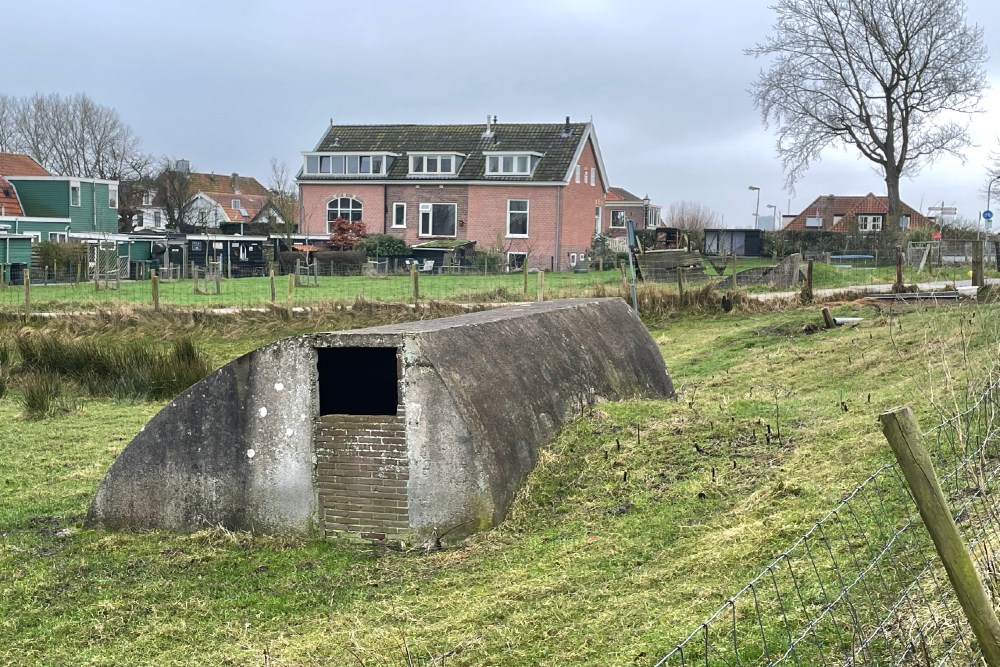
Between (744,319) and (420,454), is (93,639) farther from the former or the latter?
(744,319)

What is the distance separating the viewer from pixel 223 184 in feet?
284

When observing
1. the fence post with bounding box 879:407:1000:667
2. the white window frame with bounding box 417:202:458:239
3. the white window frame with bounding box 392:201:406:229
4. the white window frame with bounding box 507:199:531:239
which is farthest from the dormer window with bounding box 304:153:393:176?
the fence post with bounding box 879:407:1000:667

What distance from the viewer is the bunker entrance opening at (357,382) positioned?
401 inches

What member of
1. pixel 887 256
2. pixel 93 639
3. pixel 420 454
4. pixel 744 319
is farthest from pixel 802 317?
pixel 887 256

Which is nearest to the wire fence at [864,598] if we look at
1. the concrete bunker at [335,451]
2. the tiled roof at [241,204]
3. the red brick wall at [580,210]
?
the concrete bunker at [335,451]

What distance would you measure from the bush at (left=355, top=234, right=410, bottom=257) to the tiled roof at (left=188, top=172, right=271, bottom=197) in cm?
3338

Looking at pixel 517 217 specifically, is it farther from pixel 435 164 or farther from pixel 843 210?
pixel 843 210

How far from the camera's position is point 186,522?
8.87m

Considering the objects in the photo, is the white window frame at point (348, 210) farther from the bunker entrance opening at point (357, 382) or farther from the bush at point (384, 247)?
the bunker entrance opening at point (357, 382)

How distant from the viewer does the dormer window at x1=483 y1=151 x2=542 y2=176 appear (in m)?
50.9

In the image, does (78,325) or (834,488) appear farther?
(78,325)

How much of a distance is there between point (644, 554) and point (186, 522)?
13.0 ft

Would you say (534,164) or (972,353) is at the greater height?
(534,164)

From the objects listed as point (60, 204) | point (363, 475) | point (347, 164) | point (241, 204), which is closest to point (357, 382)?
point (363, 475)
